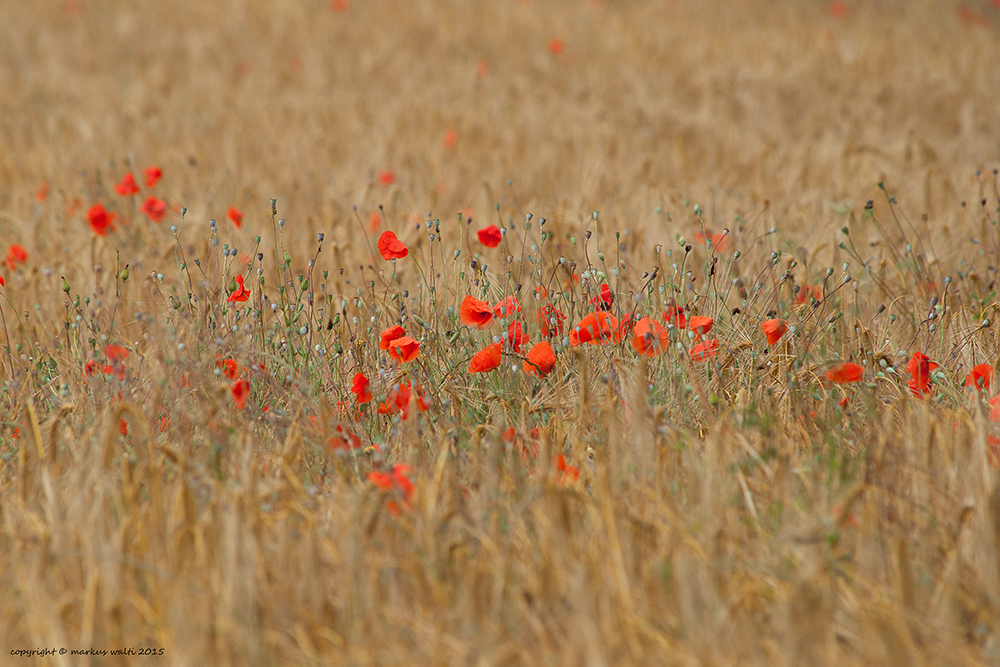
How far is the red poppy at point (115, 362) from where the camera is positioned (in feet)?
6.52

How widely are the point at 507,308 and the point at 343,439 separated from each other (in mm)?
520

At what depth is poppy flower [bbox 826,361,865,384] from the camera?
1907mm

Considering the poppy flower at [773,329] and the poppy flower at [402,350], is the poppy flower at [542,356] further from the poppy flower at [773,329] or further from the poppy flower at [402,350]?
the poppy flower at [773,329]

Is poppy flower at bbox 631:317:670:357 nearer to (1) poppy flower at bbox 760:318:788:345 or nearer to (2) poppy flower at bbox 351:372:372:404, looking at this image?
(1) poppy flower at bbox 760:318:788:345

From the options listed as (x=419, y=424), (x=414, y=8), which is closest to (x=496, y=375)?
(x=419, y=424)

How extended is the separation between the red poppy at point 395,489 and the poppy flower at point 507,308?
0.59 metres

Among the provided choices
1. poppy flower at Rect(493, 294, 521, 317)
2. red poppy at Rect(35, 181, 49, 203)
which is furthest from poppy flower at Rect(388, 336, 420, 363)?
red poppy at Rect(35, 181, 49, 203)

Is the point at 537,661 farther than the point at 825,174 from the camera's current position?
No

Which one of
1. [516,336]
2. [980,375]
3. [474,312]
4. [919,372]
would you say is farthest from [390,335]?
[980,375]

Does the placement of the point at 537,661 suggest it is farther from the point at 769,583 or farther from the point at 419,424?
the point at 419,424

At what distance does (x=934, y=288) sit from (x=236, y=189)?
A: 2959 millimetres

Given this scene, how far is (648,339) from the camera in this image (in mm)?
1976

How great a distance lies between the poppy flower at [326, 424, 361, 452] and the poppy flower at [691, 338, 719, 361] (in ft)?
2.62

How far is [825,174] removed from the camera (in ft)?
14.1
